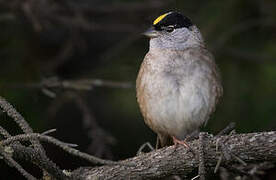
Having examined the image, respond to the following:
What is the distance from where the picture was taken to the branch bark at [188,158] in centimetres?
303

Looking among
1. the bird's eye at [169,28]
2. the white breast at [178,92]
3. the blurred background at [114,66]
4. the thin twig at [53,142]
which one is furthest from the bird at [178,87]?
the thin twig at [53,142]

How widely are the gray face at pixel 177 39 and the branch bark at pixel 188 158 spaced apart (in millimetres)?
1212

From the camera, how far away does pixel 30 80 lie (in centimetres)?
482

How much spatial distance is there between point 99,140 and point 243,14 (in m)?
1.91

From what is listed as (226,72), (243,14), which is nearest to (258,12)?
(243,14)

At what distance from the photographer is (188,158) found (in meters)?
3.27

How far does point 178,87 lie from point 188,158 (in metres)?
0.83

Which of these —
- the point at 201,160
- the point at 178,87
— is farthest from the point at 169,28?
the point at 201,160

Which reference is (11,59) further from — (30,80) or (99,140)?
(99,140)

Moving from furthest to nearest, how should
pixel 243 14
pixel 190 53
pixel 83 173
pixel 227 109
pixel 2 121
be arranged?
pixel 243 14, pixel 227 109, pixel 2 121, pixel 190 53, pixel 83 173

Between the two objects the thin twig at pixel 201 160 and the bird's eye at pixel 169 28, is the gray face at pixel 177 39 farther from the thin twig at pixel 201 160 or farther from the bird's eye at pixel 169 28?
the thin twig at pixel 201 160

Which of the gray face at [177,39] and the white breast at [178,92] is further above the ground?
the gray face at [177,39]

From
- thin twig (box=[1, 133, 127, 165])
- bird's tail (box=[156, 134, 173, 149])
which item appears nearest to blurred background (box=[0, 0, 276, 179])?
bird's tail (box=[156, 134, 173, 149])

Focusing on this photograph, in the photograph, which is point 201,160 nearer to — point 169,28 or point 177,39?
point 177,39
